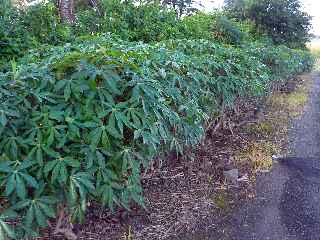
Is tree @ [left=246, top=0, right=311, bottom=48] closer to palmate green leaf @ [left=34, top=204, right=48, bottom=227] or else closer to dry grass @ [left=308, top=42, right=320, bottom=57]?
palmate green leaf @ [left=34, top=204, right=48, bottom=227]

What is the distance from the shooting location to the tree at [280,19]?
1639 centimetres

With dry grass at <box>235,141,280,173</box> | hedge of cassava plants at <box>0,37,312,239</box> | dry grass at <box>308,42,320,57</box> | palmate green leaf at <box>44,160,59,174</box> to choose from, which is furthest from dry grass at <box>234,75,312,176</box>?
dry grass at <box>308,42,320,57</box>

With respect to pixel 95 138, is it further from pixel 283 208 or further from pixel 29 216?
pixel 283 208

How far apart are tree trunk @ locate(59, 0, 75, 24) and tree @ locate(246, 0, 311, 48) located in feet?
36.0

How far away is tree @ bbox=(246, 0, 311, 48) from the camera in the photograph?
16.4 m

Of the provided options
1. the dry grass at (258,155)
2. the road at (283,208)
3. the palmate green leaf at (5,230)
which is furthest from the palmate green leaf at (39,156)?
the dry grass at (258,155)

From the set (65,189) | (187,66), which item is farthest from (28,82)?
(187,66)

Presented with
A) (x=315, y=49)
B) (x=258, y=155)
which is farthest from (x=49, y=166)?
(x=315, y=49)

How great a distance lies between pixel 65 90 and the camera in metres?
2.44

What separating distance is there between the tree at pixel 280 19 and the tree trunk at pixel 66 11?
1096 cm

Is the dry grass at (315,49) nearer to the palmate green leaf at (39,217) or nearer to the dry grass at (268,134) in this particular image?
the dry grass at (268,134)

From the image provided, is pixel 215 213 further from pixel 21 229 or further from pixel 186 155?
pixel 21 229

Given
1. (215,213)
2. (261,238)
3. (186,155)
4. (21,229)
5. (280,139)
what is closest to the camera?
(21,229)

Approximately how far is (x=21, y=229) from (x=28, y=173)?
11.8 inches
